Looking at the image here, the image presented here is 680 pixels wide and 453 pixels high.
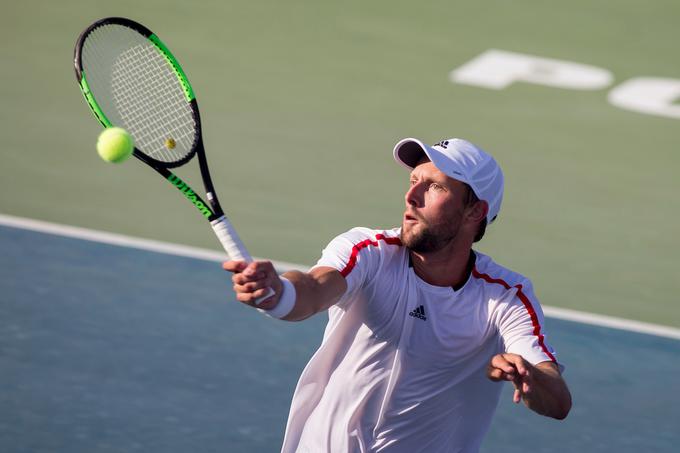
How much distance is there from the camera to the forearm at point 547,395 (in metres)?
4.86

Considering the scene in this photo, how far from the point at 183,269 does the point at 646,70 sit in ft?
21.7

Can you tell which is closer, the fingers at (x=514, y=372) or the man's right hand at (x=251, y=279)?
the man's right hand at (x=251, y=279)

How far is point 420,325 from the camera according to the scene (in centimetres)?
530

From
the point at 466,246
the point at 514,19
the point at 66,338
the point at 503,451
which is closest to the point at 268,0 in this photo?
the point at 514,19

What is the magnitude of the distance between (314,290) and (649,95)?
918 cm

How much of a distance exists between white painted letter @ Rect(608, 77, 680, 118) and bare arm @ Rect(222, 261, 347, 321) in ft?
28.6

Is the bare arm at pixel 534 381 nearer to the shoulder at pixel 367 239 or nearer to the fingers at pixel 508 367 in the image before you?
the fingers at pixel 508 367

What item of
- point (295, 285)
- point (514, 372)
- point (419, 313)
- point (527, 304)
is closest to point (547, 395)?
point (514, 372)

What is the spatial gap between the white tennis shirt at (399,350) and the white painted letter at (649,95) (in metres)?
8.09

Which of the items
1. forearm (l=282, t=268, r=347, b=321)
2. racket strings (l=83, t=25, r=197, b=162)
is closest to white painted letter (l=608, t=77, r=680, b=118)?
racket strings (l=83, t=25, r=197, b=162)

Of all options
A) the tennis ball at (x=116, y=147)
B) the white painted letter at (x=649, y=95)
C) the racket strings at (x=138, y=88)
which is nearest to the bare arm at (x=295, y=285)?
the tennis ball at (x=116, y=147)

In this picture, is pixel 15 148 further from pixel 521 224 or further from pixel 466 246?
pixel 466 246

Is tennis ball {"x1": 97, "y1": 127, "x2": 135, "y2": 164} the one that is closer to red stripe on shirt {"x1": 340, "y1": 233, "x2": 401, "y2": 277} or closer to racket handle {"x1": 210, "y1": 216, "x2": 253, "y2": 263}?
racket handle {"x1": 210, "y1": 216, "x2": 253, "y2": 263}

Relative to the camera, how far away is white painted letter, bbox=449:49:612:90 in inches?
524
